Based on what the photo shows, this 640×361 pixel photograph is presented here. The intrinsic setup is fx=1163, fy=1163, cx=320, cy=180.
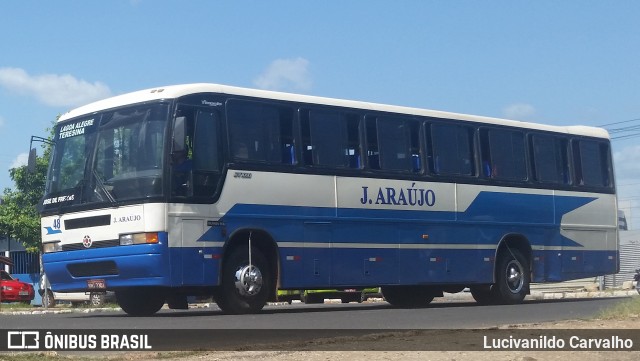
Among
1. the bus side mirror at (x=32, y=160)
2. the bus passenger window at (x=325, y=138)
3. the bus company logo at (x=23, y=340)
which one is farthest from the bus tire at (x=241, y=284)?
the bus company logo at (x=23, y=340)

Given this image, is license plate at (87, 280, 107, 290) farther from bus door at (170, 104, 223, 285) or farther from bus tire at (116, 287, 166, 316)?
bus tire at (116, 287, 166, 316)

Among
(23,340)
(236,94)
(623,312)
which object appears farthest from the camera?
(236,94)

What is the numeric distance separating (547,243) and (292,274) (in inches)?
277

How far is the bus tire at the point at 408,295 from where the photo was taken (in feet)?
74.6

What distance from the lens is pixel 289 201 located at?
18.7m

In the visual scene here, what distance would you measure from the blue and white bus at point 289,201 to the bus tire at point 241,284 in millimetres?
22

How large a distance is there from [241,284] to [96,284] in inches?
86.5

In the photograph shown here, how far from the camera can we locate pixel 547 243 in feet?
77.3

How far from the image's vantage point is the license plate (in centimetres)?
1749

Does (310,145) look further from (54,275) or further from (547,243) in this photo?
(547,243)

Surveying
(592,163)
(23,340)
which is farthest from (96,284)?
(592,163)

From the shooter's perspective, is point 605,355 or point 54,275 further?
point 54,275

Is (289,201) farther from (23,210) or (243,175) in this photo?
(23,210)

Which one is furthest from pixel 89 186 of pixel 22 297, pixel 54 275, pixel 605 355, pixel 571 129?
pixel 22 297
